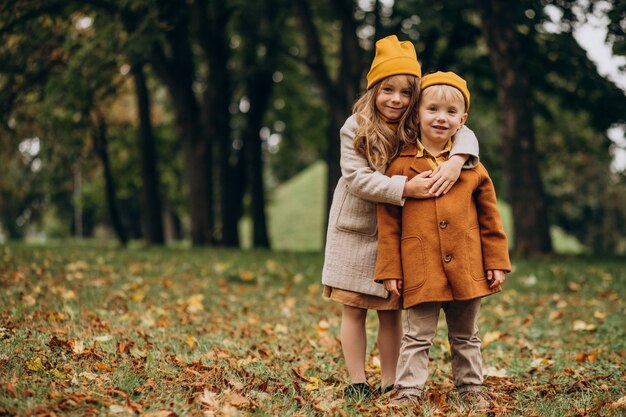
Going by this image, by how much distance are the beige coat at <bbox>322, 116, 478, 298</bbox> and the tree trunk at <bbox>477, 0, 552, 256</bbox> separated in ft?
28.3

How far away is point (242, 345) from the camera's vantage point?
5.27m

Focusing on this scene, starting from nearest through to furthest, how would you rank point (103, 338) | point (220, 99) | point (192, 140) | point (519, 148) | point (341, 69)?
point (103, 338) < point (519, 148) < point (341, 69) < point (192, 140) < point (220, 99)

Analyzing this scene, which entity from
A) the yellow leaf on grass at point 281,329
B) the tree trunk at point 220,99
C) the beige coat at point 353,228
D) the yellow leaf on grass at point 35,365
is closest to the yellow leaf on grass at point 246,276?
the yellow leaf on grass at point 281,329

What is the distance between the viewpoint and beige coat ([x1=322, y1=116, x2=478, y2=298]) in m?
3.79

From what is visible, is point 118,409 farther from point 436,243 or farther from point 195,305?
point 195,305

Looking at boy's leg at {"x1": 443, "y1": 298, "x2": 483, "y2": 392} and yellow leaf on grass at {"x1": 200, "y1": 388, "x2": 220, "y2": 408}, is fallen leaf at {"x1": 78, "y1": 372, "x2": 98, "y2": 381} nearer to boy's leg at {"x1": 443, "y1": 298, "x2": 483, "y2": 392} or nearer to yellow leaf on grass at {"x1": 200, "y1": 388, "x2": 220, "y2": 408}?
yellow leaf on grass at {"x1": 200, "y1": 388, "x2": 220, "y2": 408}

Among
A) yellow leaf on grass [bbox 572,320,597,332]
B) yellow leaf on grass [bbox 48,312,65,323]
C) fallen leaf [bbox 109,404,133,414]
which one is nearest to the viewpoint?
fallen leaf [bbox 109,404,133,414]

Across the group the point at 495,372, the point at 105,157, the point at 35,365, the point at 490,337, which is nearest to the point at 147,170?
the point at 105,157

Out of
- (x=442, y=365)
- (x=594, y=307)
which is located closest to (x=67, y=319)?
(x=442, y=365)

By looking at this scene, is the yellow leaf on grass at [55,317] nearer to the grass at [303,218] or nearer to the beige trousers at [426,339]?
the beige trousers at [426,339]

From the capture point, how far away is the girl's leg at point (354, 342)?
4078 millimetres

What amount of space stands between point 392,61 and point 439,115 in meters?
0.41

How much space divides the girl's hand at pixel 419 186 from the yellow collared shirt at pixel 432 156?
107 mm

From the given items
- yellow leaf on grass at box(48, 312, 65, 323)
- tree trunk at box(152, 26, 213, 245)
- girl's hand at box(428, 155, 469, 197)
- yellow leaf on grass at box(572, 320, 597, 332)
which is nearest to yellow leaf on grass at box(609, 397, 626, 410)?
girl's hand at box(428, 155, 469, 197)
